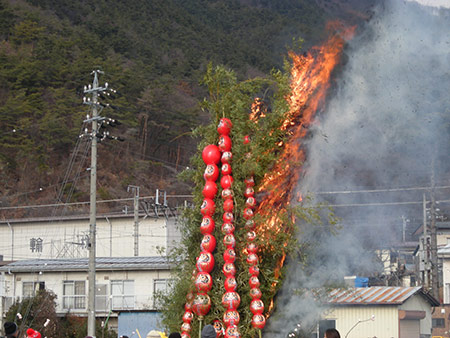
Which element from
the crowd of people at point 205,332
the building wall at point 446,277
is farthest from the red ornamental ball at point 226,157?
the building wall at point 446,277

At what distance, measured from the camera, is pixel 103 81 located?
202 feet

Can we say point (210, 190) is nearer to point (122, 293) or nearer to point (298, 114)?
point (298, 114)

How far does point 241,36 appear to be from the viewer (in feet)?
263

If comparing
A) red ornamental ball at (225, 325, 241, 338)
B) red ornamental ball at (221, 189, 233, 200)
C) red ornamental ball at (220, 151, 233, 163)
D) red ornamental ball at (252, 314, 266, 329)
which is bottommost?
red ornamental ball at (225, 325, 241, 338)

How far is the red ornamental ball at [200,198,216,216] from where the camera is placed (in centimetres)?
1741

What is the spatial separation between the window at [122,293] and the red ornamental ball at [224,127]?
71.6ft

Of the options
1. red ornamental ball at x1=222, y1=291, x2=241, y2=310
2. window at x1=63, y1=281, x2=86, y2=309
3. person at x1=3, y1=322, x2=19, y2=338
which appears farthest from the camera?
window at x1=63, y1=281, x2=86, y2=309

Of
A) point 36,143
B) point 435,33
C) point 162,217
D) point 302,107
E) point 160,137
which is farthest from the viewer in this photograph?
point 160,137

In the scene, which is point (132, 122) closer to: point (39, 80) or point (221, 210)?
point (39, 80)

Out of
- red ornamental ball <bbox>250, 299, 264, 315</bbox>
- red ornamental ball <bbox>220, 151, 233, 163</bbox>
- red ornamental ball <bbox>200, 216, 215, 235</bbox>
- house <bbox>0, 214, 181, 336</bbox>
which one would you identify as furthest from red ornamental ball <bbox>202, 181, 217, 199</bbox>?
house <bbox>0, 214, 181, 336</bbox>

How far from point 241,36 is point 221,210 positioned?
64.3 m

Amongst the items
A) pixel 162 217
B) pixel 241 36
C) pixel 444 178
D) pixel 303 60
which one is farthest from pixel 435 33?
pixel 241 36

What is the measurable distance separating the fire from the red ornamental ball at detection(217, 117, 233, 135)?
93cm

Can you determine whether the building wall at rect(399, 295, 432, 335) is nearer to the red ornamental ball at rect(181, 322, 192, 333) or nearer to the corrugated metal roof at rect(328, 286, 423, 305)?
the corrugated metal roof at rect(328, 286, 423, 305)
